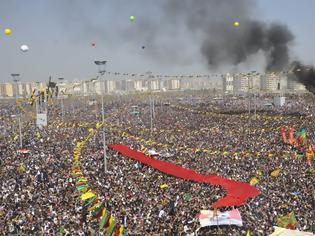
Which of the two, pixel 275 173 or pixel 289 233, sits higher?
pixel 289 233

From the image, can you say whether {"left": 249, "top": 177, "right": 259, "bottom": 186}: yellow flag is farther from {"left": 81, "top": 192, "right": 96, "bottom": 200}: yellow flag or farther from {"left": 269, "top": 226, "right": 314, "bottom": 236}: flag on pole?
{"left": 81, "top": 192, "right": 96, "bottom": 200}: yellow flag

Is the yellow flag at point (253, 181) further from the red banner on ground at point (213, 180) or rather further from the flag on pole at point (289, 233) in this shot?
the flag on pole at point (289, 233)

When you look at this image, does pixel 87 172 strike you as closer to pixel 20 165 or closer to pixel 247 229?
pixel 20 165

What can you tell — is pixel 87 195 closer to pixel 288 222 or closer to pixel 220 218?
pixel 220 218

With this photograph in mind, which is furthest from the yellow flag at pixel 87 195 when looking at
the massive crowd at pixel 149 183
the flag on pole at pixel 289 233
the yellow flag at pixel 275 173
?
the yellow flag at pixel 275 173

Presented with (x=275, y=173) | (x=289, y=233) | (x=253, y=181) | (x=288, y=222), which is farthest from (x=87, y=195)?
(x=275, y=173)

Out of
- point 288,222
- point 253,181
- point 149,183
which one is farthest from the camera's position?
point 149,183
